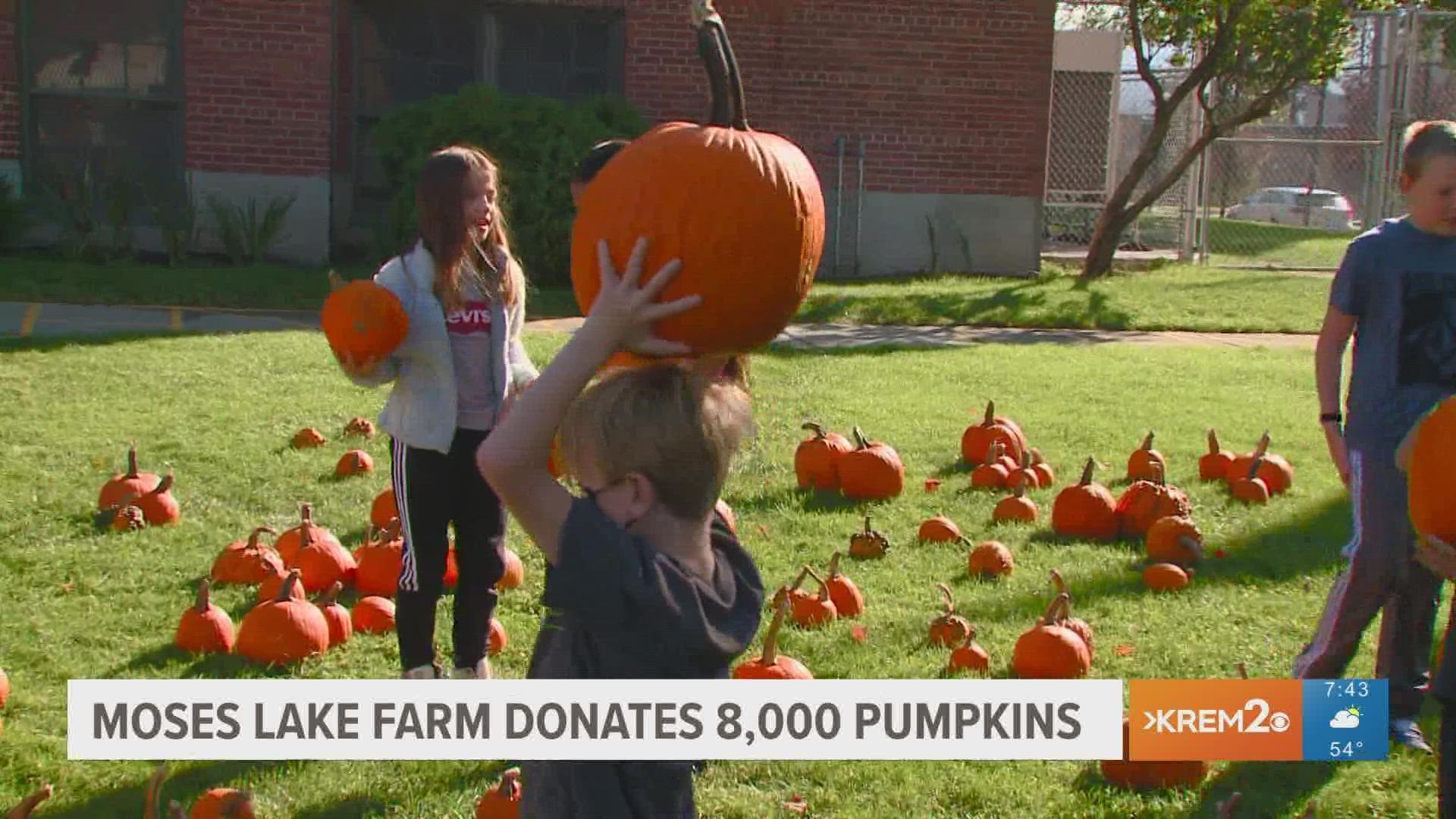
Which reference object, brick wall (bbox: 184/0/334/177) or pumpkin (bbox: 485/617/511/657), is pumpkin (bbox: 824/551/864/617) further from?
brick wall (bbox: 184/0/334/177)

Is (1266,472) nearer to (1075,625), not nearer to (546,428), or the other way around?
(1075,625)

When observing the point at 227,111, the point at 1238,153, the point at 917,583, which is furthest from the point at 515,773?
the point at 1238,153

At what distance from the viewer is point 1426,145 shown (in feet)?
14.7

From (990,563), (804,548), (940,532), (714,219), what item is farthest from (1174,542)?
(714,219)

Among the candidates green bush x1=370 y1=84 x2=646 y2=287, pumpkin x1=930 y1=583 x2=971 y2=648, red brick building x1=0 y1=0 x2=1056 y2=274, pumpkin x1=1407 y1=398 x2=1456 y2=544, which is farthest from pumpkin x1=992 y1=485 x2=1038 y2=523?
red brick building x1=0 y1=0 x2=1056 y2=274

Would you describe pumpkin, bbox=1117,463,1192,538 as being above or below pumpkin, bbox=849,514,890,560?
above

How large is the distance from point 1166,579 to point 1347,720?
1.55 m

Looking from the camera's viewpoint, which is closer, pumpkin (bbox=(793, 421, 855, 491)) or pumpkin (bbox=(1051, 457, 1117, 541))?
pumpkin (bbox=(1051, 457, 1117, 541))

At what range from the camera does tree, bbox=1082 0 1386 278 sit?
1708 cm

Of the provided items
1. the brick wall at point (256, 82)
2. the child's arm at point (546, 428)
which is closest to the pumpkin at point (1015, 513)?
the child's arm at point (546, 428)

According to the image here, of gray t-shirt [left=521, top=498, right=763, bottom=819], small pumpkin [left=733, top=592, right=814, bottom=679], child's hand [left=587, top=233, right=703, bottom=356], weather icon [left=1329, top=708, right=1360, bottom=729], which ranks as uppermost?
child's hand [left=587, top=233, right=703, bottom=356]

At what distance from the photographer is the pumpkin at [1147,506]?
7.00 m

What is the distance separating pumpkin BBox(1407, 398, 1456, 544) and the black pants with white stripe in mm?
2687

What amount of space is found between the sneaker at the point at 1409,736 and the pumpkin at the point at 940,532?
234cm
